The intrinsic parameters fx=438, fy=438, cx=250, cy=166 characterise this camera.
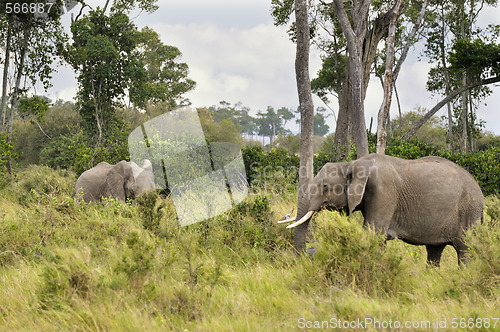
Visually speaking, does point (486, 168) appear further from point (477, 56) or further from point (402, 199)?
point (402, 199)

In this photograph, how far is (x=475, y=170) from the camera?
13.1 metres

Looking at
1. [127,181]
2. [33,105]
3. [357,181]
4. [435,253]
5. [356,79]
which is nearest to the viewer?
[357,181]

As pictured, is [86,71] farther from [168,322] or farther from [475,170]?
[168,322]

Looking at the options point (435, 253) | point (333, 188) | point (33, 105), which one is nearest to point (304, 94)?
point (333, 188)

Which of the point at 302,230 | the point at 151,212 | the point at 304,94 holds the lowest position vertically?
the point at 302,230

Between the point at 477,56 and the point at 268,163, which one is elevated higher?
the point at 477,56

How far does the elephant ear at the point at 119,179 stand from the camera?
11.2m

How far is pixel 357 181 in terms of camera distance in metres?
6.38

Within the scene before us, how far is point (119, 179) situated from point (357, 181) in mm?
6993

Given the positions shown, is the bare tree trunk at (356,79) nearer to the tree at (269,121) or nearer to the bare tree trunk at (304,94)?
the bare tree trunk at (304,94)

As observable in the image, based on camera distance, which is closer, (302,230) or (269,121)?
(302,230)

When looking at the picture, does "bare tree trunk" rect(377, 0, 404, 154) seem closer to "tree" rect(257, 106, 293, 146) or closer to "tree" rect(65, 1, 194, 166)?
"tree" rect(65, 1, 194, 166)

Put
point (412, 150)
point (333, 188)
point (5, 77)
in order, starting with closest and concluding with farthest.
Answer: point (333, 188)
point (412, 150)
point (5, 77)

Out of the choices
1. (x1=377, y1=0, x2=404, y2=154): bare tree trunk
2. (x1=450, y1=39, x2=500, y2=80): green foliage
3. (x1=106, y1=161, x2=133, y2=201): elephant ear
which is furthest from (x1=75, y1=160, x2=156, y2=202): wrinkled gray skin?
(x1=450, y1=39, x2=500, y2=80): green foliage
